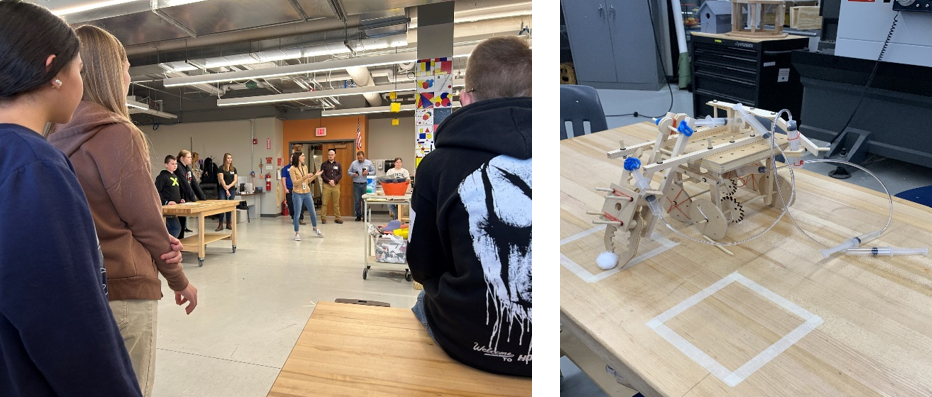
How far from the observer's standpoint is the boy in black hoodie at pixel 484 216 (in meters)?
0.62

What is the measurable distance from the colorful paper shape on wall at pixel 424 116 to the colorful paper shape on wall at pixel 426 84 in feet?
0.79

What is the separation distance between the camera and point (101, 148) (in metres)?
0.70

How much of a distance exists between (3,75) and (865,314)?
1057 mm

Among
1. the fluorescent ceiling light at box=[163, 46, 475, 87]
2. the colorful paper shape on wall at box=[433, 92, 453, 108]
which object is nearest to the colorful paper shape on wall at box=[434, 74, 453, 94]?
the colorful paper shape on wall at box=[433, 92, 453, 108]

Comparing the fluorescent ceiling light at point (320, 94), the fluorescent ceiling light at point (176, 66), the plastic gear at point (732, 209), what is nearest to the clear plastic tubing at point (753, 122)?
the plastic gear at point (732, 209)

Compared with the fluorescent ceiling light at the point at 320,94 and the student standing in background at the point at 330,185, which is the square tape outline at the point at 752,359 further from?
the student standing in background at the point at 330,185

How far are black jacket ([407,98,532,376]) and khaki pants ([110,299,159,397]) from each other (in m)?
0.45

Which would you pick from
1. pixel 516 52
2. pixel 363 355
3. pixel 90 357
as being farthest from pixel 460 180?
pixel 90 357

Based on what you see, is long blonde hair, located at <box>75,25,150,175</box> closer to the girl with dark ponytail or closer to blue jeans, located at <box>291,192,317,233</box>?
the girl with dark ponytail

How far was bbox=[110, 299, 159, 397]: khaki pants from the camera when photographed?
29.8 inches

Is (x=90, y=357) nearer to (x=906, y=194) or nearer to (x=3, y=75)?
(x=3, y=75)

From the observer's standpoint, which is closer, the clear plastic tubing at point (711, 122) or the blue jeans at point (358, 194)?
the clear plastic tubing at point (711, 122)

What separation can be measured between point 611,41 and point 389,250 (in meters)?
2.29

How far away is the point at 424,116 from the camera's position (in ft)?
6.30
